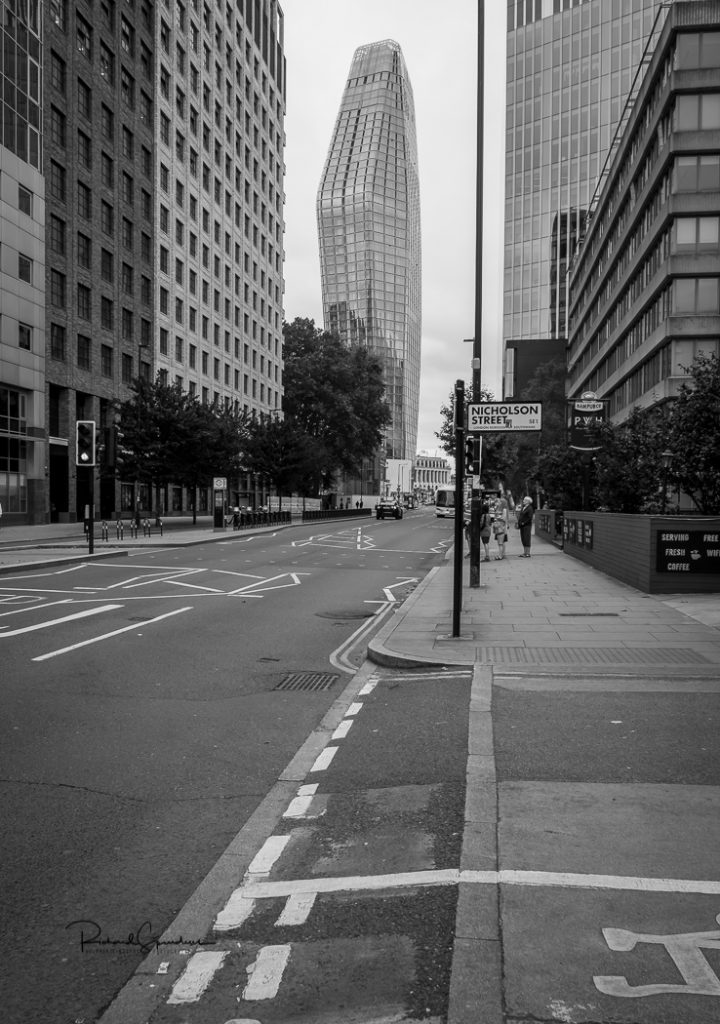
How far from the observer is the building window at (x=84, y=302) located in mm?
47844

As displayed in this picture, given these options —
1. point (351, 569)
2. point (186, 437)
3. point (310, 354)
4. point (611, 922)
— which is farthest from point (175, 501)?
point (611, 922)

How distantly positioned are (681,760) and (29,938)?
167 inches

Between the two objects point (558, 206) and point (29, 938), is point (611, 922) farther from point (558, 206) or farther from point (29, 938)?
point (558, 206)

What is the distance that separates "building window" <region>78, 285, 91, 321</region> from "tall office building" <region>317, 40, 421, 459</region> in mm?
127434

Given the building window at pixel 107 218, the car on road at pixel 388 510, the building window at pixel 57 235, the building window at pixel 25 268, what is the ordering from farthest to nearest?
1. the car on road at pixel 388 510
2. the building window at pixel 107 218
3. the building window at pixel 57 235
4. the building window at pixel 25 268

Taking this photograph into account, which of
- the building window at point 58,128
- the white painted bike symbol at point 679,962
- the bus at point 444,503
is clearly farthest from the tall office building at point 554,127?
the white painted bike symbol at point 679,962

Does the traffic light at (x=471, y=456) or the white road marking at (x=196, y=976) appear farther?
the traffic light at (x=471, y=456)

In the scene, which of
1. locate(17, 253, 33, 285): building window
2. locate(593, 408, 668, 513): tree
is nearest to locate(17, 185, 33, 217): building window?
locate(17, 253, 33, 285): building window

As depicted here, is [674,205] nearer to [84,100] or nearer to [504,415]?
[84,100]

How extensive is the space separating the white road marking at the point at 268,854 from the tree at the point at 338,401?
84745 mm

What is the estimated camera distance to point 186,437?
1815 inches

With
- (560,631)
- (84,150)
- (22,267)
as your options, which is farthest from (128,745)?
(84,150)

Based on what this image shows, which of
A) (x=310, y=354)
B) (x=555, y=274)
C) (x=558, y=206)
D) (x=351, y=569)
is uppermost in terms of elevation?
(x=558, y=206)

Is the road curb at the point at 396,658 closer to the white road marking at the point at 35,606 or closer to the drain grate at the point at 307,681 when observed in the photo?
the drain grate at the point at 307,681
